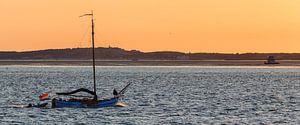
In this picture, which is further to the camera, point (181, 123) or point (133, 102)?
point (133, 102)

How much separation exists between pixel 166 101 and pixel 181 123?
2414 centimetres

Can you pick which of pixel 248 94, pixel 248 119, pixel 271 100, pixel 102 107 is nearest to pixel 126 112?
pixel 102 107

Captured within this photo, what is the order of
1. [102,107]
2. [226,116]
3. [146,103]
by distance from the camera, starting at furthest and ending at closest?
1. [146,103]
2. [102,107]
3. [226,116]

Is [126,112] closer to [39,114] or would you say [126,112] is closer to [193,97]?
[39,114]

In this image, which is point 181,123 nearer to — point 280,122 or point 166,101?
point 280,122

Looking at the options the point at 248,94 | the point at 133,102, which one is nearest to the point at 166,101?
the point at 133,102

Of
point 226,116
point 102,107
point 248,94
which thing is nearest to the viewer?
point 226,116

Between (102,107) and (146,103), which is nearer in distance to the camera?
(102,107)

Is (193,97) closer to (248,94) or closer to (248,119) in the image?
(248,94)

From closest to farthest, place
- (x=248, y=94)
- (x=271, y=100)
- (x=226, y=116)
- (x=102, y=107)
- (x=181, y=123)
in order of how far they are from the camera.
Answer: (x=181, y=123) → (x=226, y=116) → (x=102, y=107) → (x=271, y=100) → (x=248, y=94)

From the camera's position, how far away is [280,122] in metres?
71.2

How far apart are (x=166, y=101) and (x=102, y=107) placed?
1097cm

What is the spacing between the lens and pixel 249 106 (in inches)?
3462

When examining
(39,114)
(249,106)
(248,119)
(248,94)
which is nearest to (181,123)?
(248,119)
